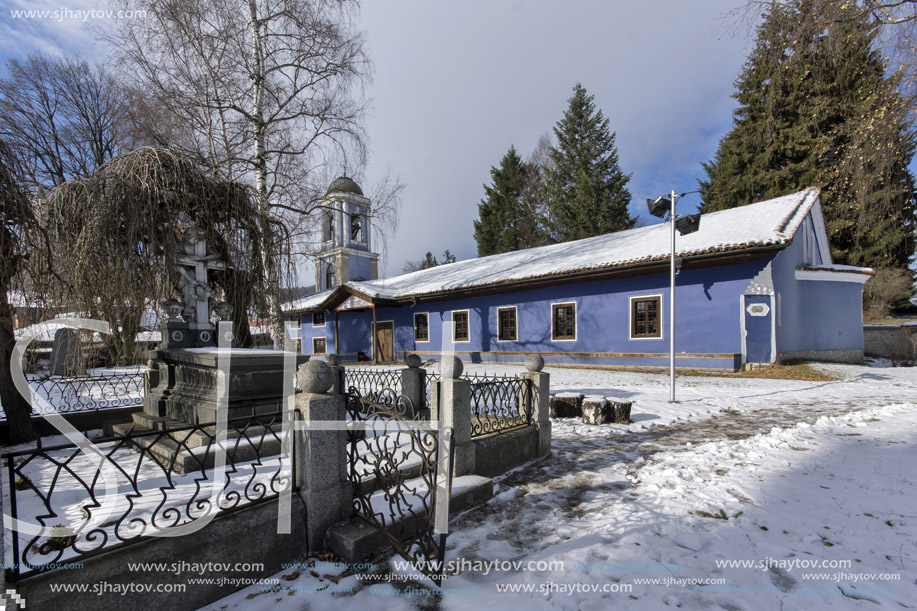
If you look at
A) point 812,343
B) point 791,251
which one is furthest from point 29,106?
point 812,343

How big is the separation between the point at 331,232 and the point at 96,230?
30.9 ft

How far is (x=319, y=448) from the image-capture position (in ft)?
10.4

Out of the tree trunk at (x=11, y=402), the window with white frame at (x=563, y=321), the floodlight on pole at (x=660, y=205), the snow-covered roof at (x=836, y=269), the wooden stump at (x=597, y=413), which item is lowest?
the wooden stump at (x=597, y=413)

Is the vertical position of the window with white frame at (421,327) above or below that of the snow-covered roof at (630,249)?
below

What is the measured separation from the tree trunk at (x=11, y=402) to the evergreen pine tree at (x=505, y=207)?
31.7 metres

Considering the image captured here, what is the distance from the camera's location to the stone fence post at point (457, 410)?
176 inches

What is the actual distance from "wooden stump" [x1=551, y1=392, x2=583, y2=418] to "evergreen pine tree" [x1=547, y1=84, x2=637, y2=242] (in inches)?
958

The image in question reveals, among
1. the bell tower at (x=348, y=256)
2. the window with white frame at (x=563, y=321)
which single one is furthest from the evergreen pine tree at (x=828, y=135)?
the bell tower at (x=348, y=256)

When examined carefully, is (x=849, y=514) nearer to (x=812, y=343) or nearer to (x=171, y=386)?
(x=171, y=386)

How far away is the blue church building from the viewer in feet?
41.0

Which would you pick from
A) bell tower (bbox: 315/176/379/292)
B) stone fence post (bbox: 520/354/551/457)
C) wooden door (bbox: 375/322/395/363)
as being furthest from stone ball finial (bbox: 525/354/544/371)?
bell tower (bbox: 315/176/379/292)

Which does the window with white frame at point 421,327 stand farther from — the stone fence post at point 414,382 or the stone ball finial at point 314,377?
the stone ball finial at point 314,377

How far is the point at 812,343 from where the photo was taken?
14.3m

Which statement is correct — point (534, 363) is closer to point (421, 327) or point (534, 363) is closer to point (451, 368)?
point (451, 368)
